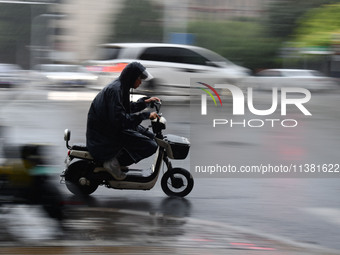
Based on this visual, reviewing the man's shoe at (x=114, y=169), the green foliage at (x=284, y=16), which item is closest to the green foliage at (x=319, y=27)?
the green foliage at (x=284, y=16)

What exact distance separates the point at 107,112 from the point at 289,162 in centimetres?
428

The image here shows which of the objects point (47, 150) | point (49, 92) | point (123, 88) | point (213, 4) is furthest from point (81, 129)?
point (213, 4)

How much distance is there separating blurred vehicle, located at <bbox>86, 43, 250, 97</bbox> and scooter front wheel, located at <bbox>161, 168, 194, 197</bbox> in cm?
1109

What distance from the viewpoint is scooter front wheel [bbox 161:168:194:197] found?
766cm

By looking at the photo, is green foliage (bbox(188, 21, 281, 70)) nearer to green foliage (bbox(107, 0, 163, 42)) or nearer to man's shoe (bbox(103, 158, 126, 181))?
green foliage (bbox(107, 0, 163, 42))

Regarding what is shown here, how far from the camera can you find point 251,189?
8.31 meters

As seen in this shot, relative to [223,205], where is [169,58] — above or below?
above

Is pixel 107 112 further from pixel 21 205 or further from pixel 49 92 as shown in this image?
pixel 49 92

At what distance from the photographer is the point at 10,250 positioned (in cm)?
523

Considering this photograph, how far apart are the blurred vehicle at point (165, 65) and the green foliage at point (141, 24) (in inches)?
1026

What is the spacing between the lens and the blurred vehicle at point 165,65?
62.2ft

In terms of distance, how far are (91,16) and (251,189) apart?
154ft

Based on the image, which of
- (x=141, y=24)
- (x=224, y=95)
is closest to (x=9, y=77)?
(x=224, y=95)

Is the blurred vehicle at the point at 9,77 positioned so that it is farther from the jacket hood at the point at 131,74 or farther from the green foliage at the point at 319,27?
the jacket hood at the point at 131,74
